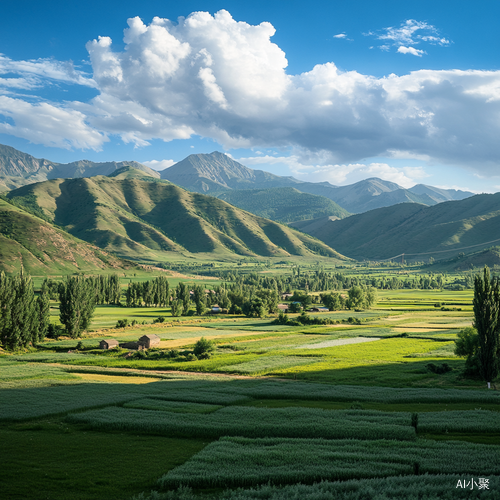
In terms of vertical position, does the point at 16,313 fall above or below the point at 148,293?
above

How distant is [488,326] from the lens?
169 feet

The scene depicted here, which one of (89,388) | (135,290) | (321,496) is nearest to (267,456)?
(321,496)

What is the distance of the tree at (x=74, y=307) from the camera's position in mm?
99500

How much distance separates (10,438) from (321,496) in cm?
2237

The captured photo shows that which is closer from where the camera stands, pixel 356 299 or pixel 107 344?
pixel 107 344

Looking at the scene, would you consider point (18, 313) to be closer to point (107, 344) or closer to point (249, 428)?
point (107, 344)

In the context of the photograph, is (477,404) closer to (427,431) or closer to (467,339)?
(427,431)

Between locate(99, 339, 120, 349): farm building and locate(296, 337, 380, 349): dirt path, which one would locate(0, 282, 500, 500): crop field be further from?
locate(296, 337, 380, 349): dirt path

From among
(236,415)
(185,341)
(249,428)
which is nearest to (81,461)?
(249,428)

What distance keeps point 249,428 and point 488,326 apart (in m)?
38.5

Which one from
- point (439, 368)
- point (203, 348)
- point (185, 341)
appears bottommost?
point (185, 341)

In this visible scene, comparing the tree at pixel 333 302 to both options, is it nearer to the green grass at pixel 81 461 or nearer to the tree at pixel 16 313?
the tree at pixel 16 313

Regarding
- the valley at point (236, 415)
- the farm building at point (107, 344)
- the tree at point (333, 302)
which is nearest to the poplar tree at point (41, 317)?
the valley at point (236, 415)

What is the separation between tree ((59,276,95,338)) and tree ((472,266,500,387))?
288 ft
